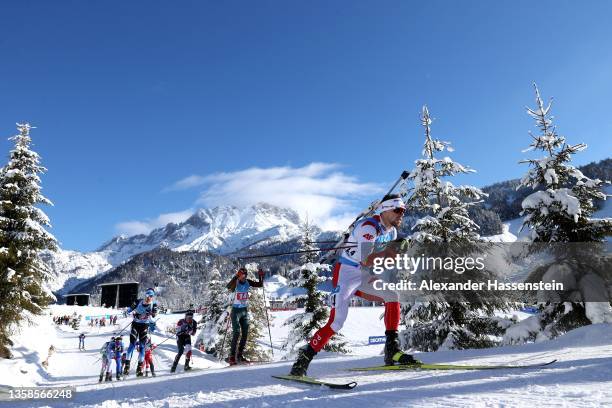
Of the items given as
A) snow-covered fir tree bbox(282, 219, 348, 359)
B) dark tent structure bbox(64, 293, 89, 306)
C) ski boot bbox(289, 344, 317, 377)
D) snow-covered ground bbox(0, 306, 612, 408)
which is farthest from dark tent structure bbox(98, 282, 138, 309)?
ski boot bbox(289, 344, 317, 377)

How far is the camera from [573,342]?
686 cm

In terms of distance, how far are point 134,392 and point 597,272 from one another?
13438mm

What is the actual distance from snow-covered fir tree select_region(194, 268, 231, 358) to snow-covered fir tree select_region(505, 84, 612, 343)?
76.8ft

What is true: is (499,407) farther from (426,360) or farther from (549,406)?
(426,360)

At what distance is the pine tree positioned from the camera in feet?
65.4

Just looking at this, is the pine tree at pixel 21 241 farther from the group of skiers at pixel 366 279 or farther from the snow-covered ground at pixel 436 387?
the group of skiers at pixel 366 279

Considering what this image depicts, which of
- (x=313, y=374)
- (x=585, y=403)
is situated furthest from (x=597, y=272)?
(x=585, y=403)

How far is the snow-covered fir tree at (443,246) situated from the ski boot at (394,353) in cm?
1053

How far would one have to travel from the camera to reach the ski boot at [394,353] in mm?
5516

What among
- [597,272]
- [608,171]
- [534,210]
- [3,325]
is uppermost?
[608,171]

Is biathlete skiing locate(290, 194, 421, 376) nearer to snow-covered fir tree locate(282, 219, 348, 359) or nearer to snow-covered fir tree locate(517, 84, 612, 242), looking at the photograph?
snow-covered fir tree locate(517, 84, 612, 242)

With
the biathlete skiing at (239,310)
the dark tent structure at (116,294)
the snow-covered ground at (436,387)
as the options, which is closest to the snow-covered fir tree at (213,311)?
the biathlete skiing at (239,310)

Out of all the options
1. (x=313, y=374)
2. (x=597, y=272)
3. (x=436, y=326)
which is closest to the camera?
(x=313, y=374)

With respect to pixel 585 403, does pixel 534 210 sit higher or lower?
higher
